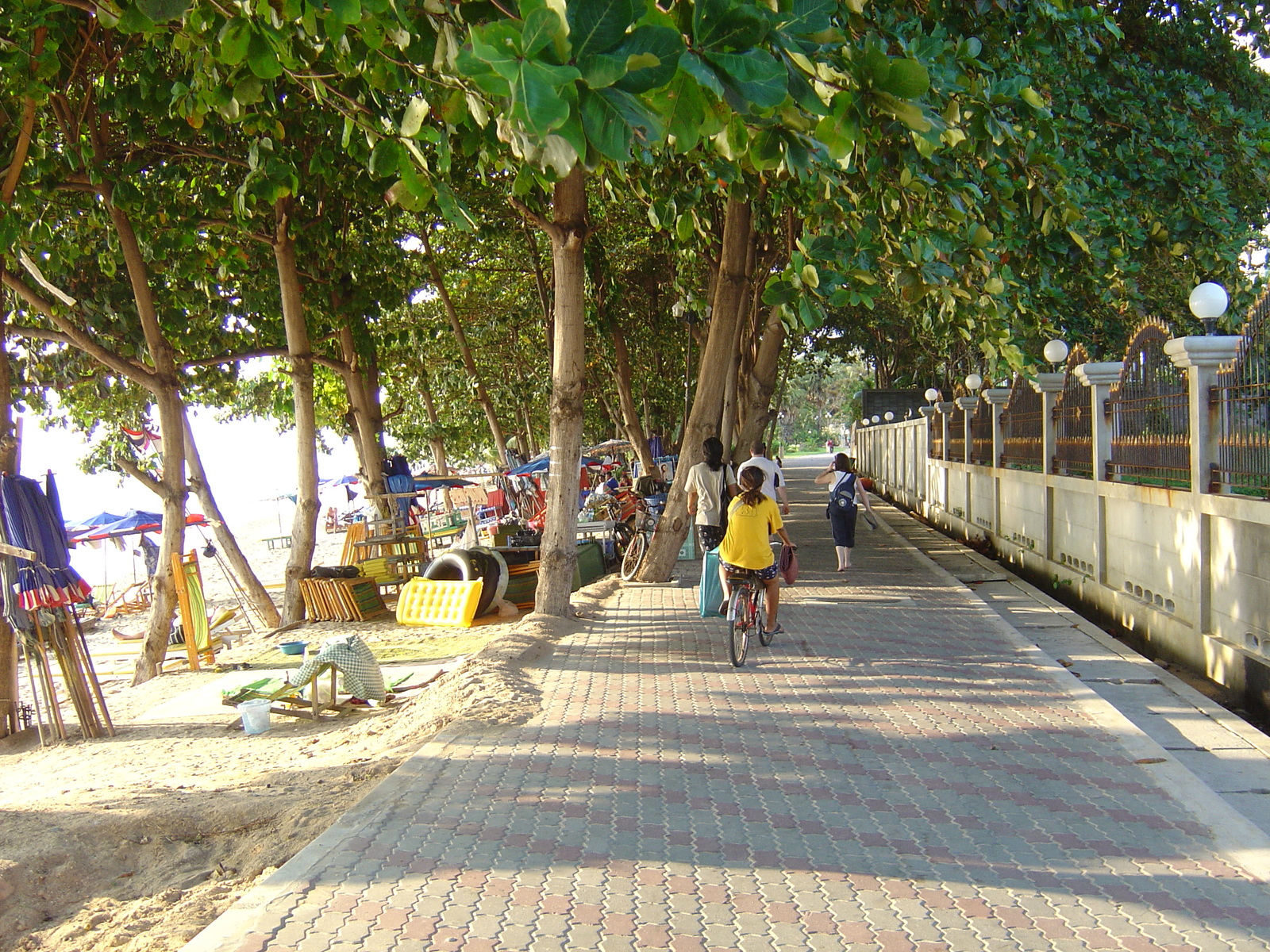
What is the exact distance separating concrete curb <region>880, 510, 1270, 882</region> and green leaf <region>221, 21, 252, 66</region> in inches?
196

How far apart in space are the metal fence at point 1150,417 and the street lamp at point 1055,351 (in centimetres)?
176

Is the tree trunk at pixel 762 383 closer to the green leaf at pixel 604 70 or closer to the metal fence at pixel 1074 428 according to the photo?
the metal fence at pixel 1074 428

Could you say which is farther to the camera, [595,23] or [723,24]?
[723,24]

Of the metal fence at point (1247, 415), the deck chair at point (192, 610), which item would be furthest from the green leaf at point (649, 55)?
the deck chair at point (192, 610)

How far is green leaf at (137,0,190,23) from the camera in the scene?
360cm

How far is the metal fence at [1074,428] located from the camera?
41.0 ft

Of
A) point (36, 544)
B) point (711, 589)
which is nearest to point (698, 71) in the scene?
point (711, 589)

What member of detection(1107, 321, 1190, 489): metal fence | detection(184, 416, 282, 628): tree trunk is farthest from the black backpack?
detection(184, 416, 282, 628): tree trunk

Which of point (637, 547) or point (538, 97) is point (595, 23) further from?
point (637, 547)

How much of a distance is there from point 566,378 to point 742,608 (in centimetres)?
351

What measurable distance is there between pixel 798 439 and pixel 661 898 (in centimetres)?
12291

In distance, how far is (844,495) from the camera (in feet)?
45.8

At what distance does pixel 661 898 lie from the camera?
3842 mm

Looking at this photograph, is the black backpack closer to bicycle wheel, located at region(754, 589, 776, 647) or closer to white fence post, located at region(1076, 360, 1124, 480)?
white fence post, located at region(1076, 360, 1124, 480)
